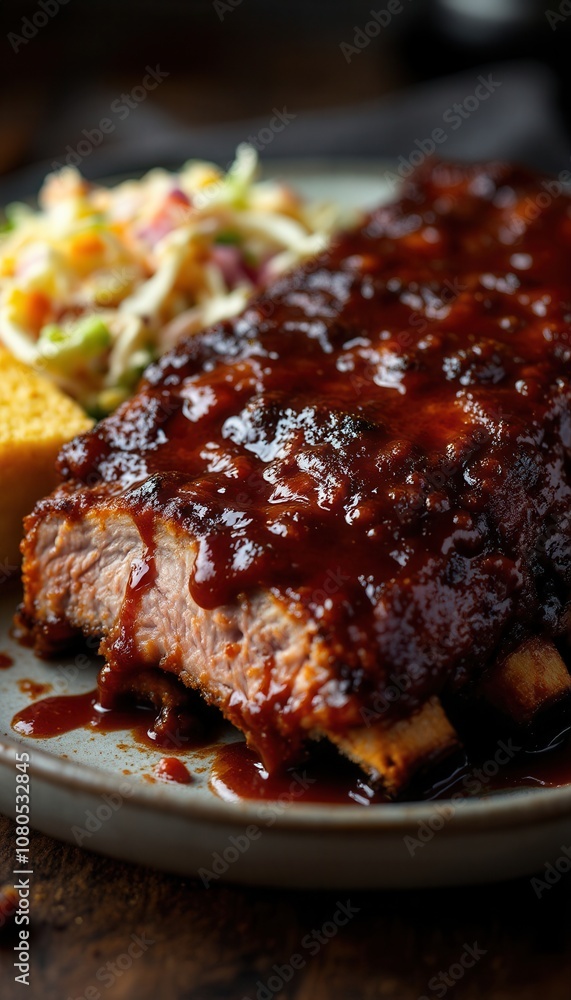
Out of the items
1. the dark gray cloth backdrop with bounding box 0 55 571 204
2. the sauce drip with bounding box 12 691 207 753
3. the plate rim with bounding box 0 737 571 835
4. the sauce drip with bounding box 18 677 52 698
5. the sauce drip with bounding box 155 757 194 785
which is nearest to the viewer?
the plate rim with bounding box 0 737 571 835

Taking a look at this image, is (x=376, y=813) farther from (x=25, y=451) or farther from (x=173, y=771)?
(x=25, y=451)

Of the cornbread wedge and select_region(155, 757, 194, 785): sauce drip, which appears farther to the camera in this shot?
the cornbread wedge

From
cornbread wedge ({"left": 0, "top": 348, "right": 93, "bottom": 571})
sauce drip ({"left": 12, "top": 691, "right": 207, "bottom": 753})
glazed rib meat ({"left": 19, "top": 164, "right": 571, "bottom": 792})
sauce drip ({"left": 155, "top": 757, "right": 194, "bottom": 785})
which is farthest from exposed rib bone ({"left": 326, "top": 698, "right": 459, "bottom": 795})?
cornbread wedge ({"left": 0, "top": 348, "right": 93, "bottom": 571})

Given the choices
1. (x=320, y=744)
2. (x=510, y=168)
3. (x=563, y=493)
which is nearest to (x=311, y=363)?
(x=563, y=493)

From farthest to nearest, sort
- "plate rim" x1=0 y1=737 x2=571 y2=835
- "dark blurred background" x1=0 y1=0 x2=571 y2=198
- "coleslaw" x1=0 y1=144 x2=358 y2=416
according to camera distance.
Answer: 1. "dark blurred background" x1=0 y1=0 x2=571 y2=198
2. "coleslaw" x1=0 y1=144 x2=358 y2=416
3. "plate rim" x1=0 y1=737 x2=571 y2=835

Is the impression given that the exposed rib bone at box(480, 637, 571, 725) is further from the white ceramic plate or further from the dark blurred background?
the dark blurred background

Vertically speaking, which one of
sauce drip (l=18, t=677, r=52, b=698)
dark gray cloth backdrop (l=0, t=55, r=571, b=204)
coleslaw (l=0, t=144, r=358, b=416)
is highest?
coleslaw (l=0, t=144, r=358, b=416)

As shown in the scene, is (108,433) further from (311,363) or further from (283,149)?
(283,149)
